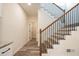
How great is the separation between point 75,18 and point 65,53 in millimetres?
1998

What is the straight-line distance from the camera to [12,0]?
1.86 meters

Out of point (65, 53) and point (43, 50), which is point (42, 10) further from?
point (65, 53)

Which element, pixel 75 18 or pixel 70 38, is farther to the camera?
pixel 75 18

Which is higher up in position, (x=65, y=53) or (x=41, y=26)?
(x=41, y=26)

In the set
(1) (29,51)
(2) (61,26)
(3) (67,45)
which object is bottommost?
(1) (29,51)

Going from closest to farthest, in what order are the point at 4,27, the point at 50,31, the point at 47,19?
the point at 4,27
the point at 50,31
the point at 47,19

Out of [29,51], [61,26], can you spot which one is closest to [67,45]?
[61,26]

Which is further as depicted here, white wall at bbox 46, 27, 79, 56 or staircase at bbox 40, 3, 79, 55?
staircase at bbox 40, 3, 79, 55

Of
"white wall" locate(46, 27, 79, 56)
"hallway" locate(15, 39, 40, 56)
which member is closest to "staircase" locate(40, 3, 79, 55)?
"hallway" locate(15, 39, 40, 56)

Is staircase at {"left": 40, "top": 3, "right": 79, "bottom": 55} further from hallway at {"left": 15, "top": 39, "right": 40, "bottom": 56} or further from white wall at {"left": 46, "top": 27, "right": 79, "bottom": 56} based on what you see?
white wall at {"left": 46, "top": 27, "right": 79, "bottom": 56}

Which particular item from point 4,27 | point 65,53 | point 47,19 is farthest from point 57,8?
point 4,27

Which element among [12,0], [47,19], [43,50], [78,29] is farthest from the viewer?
[47,19]

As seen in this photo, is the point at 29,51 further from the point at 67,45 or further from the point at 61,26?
the point at 67,45

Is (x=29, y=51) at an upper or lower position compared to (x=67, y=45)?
lower
